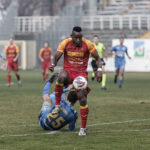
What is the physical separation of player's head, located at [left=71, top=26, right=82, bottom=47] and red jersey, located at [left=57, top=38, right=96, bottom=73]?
126mm

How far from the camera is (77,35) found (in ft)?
36.0

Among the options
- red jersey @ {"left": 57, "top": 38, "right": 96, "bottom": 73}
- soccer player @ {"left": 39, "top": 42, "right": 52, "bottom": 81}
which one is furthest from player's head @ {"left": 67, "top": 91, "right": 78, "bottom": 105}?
soccer player @ {"left": 39, "top": 42, "right": 52, "bottom": 81}

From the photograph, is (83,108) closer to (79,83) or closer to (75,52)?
(79,83)

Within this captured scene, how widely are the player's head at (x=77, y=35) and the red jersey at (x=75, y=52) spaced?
0.41 ft

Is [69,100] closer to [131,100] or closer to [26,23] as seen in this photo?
[131,100]

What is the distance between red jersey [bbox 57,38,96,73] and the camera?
1118 centimetres

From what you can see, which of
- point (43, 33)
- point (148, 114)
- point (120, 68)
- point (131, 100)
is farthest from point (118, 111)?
point (43, 33)

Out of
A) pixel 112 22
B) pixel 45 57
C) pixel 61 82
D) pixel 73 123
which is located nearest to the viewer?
pixel 73 123

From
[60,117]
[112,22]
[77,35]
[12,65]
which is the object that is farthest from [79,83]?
[112,22]

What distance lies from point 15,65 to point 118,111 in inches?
505

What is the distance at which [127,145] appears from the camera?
9180 millimetres

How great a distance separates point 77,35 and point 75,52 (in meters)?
0.37

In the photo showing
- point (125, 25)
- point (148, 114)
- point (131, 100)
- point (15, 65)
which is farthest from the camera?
point (125, 25)

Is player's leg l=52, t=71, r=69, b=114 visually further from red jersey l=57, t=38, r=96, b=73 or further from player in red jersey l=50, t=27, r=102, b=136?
red jersey l=57, t=38, r=96, b=73
